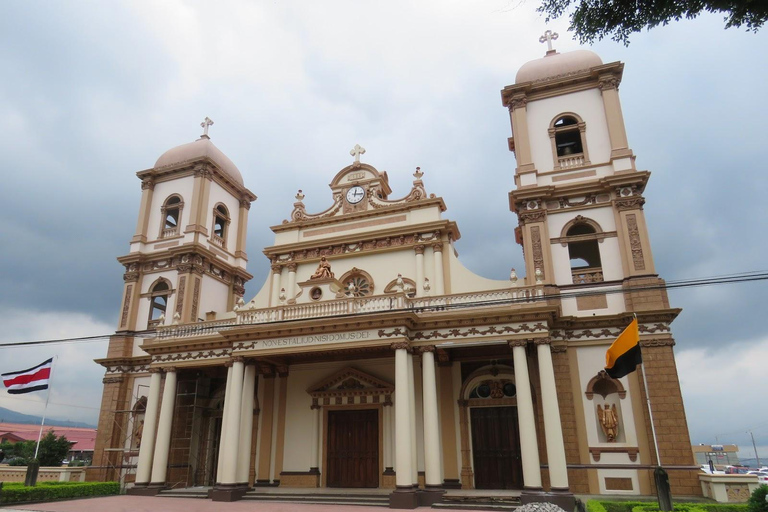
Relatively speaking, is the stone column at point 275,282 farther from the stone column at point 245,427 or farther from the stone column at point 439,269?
the stone column at point 439,269

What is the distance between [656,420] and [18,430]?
57.9m

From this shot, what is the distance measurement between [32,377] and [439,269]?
648 inches

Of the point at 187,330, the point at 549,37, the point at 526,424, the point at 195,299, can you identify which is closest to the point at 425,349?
the point at 526,424

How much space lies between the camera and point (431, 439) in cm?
1616

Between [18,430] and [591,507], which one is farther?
[18,430]

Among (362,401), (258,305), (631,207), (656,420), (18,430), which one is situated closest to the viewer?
(656,420)

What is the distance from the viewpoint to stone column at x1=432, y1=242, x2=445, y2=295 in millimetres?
20547

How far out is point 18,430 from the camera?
51.1m

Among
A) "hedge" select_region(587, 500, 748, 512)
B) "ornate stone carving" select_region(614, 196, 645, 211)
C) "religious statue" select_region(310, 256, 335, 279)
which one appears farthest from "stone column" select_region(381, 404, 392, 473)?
"ornate stone carving" select_region(614, 196, 645, 211)

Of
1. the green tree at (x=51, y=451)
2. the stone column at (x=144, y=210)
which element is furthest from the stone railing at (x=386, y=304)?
the green tree at (x=51, y=451)

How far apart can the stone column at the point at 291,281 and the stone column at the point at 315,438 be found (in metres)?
4.61

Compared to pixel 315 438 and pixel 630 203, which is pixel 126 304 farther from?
pixel 630 203

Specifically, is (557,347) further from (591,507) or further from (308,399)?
(308,399)

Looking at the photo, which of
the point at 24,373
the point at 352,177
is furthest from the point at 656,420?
the point at 24,373
